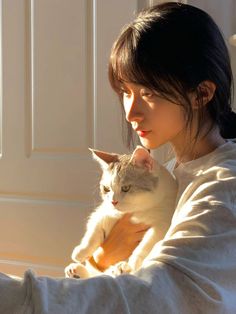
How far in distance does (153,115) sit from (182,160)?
0.13 metres

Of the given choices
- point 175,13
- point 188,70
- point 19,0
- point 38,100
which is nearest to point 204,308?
point 188,70

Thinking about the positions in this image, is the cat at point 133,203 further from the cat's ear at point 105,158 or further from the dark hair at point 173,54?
the dark hair at point 173,54

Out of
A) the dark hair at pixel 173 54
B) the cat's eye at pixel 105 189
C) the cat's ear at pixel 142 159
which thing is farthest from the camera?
the cat's eye at pixel 105 189

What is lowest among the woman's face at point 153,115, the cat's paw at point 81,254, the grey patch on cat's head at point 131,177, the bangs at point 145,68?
the cat's paw at point 81,254

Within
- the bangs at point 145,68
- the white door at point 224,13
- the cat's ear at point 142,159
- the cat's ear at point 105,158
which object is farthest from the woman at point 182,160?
the white door at point 224,13

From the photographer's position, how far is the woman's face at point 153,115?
0.82 meters

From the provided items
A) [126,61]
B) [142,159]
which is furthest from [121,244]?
[126,61]

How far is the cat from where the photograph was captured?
96 centimetres

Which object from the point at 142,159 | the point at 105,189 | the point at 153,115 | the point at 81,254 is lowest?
the point at 81,254

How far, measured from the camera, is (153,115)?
835 millimetres

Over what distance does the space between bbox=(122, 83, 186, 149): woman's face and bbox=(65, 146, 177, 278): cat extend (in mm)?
160

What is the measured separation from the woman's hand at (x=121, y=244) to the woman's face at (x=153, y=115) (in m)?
0.28

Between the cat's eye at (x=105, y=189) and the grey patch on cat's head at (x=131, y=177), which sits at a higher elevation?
the grey patch on cat's head at (x=131, y=177)

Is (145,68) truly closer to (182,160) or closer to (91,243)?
(182,160)
